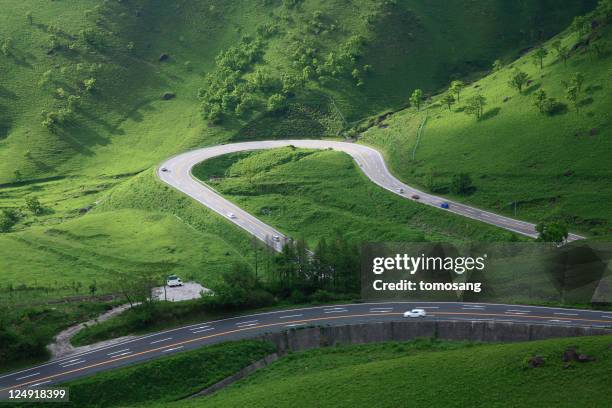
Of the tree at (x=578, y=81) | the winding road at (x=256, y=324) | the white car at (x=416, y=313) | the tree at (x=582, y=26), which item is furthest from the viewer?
the tree at (x=582, y=26)

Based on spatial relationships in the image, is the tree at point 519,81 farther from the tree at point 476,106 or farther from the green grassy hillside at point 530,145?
the tree at point 476,106

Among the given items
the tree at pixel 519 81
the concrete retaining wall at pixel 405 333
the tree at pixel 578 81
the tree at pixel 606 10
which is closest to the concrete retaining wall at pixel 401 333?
the concrete retaining wall at pixel 405 333

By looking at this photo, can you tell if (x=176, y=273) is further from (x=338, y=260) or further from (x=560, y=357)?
(x=560, y=357)

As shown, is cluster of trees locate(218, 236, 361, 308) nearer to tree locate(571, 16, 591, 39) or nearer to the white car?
the white car

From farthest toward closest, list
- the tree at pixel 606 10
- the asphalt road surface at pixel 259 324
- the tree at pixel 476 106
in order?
the tree at pixel 606 10
the tree at pixel 476 106
the asphalt road surface at pixel 259 324

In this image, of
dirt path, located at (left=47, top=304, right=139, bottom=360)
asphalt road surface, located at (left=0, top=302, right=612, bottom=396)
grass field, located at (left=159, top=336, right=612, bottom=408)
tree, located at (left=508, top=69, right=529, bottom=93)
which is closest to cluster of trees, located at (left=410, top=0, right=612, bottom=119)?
tree, located at (left=508, top=69, right=529, bottom=93)

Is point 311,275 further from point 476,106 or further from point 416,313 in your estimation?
point 476,106

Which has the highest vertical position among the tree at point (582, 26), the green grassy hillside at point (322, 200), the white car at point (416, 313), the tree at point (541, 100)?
the tree at point (582, 26)

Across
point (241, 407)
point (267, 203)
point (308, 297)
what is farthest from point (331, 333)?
point (267, 203)
